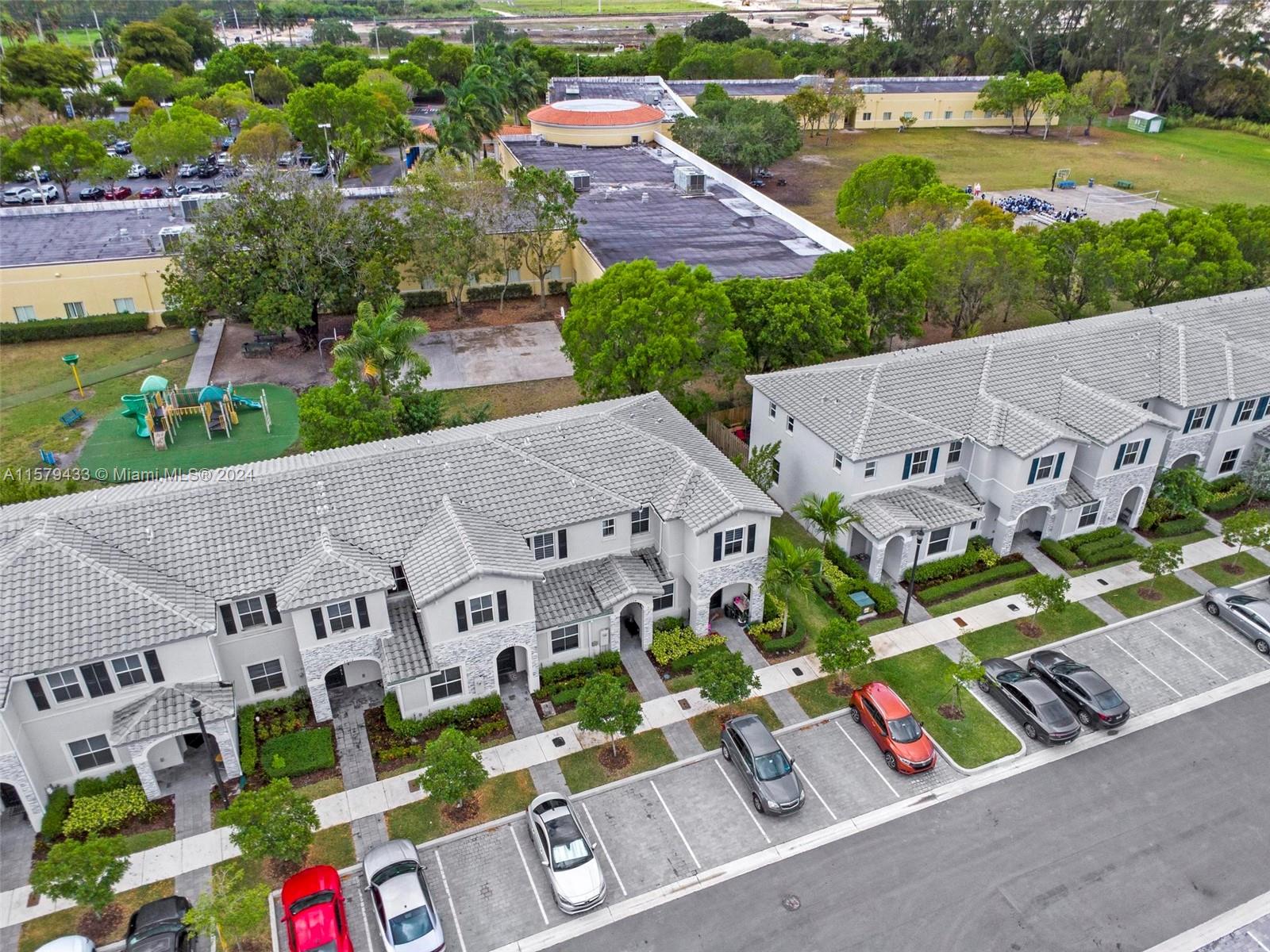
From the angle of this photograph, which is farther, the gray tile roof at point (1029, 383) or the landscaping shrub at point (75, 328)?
the landscaping shrub at point (75, 328)

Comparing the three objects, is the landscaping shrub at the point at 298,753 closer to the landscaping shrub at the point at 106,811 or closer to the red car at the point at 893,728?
the landscaping shrub at the point at 106,811

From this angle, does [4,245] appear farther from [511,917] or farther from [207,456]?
[511,917]

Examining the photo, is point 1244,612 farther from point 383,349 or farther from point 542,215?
point 542,215

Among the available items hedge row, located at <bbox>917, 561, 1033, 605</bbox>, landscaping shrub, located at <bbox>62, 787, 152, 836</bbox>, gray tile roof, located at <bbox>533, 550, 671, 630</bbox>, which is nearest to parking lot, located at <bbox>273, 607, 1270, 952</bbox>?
hedge row, located at <bbox>917, 561, 1033, 605</bbox>

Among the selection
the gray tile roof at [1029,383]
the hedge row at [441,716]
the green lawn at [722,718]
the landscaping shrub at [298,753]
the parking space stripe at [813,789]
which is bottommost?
the parking space stripe at [813,789]

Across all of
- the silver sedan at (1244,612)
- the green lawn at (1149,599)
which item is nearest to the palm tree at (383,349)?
the green lawn at (1149,599)

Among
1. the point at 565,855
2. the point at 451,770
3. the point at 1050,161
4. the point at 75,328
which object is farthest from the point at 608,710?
the point at 1050,161

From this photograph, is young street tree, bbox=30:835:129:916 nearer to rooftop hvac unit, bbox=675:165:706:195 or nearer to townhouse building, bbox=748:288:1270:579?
townhouse building, bbox=748:288:1270:579
